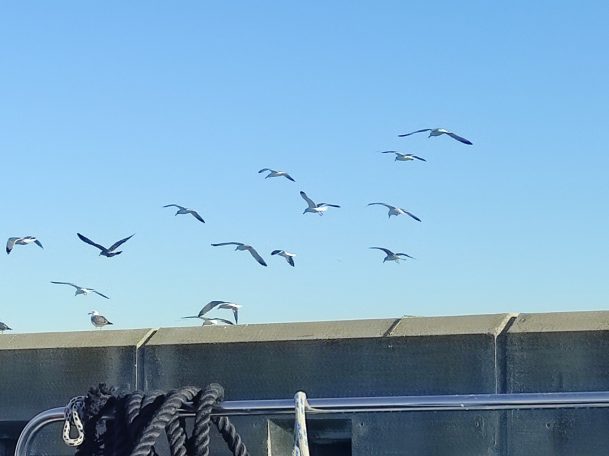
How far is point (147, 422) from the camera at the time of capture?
323 centimetres

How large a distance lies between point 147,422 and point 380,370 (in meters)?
4.29

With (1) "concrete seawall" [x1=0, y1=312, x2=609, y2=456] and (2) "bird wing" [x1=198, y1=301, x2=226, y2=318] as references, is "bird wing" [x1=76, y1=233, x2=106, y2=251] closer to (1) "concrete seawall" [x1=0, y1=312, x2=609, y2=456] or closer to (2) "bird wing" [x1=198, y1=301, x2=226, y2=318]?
(2) "bird wing" [x1=198, y1=301, x2=226, y2=318]

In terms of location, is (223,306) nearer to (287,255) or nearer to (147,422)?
(287,255)

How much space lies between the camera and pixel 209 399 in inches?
130

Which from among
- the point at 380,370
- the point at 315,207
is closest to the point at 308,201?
the point at 315,207

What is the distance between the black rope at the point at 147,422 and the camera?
10.6 ft

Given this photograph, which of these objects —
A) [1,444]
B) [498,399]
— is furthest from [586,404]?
[1,444]

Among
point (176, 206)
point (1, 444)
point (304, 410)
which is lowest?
point (1, 444)

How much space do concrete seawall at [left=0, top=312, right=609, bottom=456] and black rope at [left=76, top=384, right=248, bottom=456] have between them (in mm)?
3868

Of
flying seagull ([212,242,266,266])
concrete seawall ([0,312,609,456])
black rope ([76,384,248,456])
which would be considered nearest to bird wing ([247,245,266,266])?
flying seagull ([212,242,266,266])

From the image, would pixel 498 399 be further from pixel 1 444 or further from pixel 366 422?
pixel 1 444

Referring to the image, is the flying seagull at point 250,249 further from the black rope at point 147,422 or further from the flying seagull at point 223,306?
the black rope at point 147,422

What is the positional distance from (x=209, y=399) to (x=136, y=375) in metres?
4.83

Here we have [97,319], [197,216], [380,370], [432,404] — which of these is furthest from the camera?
[197,216]
